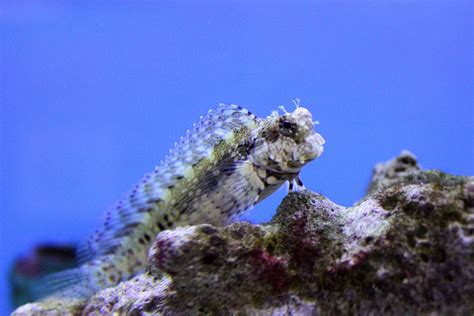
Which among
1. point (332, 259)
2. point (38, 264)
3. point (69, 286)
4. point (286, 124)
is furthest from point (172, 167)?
point (38, 264)

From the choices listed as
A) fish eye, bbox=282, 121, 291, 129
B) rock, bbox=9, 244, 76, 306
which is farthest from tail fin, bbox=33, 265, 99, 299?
rock, bbox=9, 244, 76, 306

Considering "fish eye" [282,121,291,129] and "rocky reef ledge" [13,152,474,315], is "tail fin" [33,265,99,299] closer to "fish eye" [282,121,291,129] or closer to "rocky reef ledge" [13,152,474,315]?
"rocky reef ledge" [13,152,474,315]

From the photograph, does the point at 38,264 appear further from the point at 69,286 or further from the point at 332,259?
the point at 332,259

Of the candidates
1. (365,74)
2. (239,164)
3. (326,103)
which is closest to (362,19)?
(365,74)

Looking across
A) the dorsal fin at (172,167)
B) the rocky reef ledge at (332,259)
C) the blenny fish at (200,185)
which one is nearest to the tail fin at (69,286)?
the blenny fish at (200,185)

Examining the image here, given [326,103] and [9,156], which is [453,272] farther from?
[9,156]

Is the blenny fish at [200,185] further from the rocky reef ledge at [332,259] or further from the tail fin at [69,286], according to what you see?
the rocky reef ledge at [332,259]
